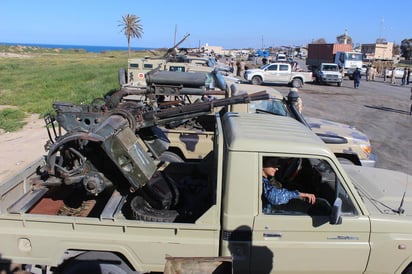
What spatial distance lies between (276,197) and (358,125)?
531 inches

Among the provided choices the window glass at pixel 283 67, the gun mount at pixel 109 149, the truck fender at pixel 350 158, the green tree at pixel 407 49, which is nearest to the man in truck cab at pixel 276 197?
the gun mount at pixel 109 149

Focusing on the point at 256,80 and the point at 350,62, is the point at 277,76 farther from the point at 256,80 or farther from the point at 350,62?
the point at 350,62

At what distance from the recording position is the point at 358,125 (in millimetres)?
16078

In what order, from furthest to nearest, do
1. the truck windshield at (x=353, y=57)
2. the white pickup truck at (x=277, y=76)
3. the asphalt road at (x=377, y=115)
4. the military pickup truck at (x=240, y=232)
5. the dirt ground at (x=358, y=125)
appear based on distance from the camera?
the truck windshield at (x=353, y=57) → the white pickup truck at (x=277, y=76) → the asphalt road at (x=377, y=115) → the dirt ground at (x=358, y=125) → the military pickup truck at (x=240, y=232)

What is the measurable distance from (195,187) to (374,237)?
2002 mm

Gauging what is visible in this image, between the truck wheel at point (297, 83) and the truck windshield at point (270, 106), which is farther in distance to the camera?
the truck wheel at point (297, 83)

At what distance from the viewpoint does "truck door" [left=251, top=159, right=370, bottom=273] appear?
142 inches

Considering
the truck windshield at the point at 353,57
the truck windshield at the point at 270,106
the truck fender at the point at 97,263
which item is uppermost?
the truck windshield at the point at 353,57

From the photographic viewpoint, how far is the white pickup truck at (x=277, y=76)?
30.1m

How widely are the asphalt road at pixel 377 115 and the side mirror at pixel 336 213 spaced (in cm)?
527

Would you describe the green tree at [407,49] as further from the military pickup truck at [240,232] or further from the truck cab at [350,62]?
the military pickup truck at [240,232]

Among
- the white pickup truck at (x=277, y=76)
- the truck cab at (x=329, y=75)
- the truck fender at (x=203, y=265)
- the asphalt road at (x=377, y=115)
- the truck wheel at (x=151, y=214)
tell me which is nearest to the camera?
the truck fender at (x=203, y=265)

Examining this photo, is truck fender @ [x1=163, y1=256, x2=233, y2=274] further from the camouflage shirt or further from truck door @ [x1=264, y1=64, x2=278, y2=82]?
truck door @ [x1=264, y1=64, x2=278, y2=82]

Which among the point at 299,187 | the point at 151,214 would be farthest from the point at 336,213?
the point at 151,214
